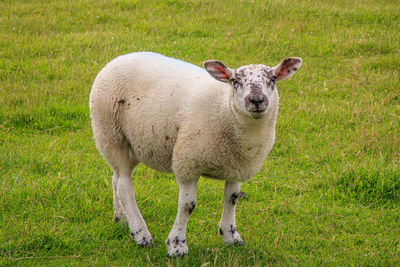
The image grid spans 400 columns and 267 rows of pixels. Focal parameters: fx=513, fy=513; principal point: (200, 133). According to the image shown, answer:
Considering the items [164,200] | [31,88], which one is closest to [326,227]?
[164,200]

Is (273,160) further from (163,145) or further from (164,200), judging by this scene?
(163,145)

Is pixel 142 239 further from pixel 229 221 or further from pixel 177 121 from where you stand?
pixel 177 121

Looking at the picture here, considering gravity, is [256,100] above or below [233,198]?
above

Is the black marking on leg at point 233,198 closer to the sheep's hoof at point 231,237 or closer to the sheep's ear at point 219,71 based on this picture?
the sheep's hoof at point 231,237

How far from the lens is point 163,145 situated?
15.0ft

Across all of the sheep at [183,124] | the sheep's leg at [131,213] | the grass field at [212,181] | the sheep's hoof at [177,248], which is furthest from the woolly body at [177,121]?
the grass field at [212,181]

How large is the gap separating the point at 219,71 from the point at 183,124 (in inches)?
22.1

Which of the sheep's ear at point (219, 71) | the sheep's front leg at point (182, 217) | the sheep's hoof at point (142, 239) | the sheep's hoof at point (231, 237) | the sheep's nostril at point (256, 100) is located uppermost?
the sheep's ear at point (219, 71)

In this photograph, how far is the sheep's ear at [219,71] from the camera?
4.18 m

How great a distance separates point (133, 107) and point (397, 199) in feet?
9.92

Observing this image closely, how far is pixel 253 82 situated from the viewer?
3.98 m

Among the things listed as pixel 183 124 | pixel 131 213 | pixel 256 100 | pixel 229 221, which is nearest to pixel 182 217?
pixel 229 221

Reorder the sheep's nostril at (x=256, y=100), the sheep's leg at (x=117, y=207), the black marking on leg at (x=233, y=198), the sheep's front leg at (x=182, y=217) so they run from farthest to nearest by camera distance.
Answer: the sheep's leg at (x=117, y=207)
the black marking on leg at (x=233, y=198)
the sheep's front leg at (x=182, y=217)
the sheep's nostril at (x=256, y=100)

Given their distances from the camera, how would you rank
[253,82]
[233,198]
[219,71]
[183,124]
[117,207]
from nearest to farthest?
[253,82] < [219,71] < [183,124] < [233,198] < [117,207]
